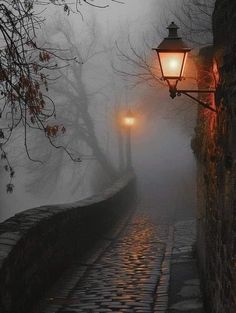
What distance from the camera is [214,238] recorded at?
635 cm

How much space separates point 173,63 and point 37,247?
11.3 ft

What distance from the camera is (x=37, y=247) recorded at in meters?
7.74

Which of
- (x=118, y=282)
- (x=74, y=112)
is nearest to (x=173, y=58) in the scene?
(x=118, y=282)

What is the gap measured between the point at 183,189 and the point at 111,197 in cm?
1397

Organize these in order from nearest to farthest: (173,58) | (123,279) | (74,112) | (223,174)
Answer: (223,174) → (173,58) → (123,279) → (74,112)

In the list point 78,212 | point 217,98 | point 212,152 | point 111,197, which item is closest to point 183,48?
point 217,98

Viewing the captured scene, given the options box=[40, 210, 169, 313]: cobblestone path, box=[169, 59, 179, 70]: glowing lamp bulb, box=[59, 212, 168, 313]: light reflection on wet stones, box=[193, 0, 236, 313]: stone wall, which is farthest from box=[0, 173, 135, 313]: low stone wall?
box=[169, 59, 179, 70]: glowing lamp bulb

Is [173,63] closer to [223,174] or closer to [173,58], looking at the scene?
[173,58]

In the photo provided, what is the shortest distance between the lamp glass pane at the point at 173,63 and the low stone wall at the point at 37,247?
2895 millimetres

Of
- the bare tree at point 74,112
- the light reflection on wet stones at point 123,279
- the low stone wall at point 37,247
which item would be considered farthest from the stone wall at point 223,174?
the bare tree at point 74,112

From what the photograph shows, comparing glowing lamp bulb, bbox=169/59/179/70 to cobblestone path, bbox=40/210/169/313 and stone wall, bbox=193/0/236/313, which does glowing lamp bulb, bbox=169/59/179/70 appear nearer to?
stone wall, bbox=193/0/236/313

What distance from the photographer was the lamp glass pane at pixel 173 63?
631cm

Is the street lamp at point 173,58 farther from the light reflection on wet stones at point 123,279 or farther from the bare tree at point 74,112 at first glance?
the bare tree at point 74,112

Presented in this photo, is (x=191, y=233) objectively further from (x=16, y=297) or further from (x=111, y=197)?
(x=16, y=297)
